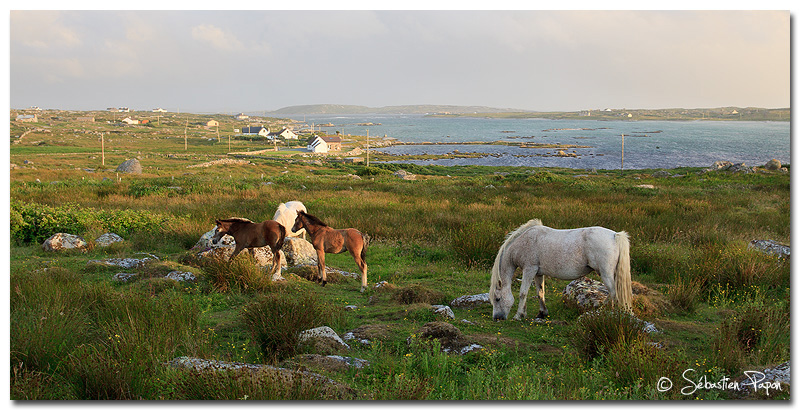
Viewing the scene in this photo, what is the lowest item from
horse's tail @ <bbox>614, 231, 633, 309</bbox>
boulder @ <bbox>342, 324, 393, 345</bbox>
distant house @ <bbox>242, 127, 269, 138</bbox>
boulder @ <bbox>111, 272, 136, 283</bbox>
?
boulder @ <bbox>111, 272, 136, 283</bbox>

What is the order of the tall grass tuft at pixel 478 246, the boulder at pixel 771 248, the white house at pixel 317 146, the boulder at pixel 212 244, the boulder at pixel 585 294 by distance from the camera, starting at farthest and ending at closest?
the white house at pixel 317 146 < the tall grass tuft at pixel 478 246 < the boulder at pixel 771 248 < the boulder at pixel 212 244 < the boulder at pixel 585 294

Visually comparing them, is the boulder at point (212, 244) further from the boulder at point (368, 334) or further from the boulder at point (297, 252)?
the boulder at point (368, 334)

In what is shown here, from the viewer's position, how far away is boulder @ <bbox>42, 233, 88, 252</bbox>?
40.8 ft

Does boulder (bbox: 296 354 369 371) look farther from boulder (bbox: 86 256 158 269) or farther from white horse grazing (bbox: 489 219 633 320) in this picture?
boulder (bbox: 86 256 158 269)

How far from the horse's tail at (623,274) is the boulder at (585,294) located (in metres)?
0.62

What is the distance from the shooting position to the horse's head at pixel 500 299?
7.45 m

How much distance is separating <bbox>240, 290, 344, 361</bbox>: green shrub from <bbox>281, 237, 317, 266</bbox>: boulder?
4.53 meters

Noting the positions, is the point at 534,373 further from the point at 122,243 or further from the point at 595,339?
the point at 122,243

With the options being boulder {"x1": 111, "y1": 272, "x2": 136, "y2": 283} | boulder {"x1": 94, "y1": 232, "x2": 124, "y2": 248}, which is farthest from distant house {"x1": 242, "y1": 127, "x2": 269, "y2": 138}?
boulder {"x1": 111, "y1": 272, "x2": 136, "y2": 283}

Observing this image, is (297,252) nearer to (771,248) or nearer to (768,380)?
(768,380)

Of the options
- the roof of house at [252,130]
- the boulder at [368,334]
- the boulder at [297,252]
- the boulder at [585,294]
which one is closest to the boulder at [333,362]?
the boulder at [368,334]

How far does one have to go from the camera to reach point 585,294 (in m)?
8.16

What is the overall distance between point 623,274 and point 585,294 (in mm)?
1243

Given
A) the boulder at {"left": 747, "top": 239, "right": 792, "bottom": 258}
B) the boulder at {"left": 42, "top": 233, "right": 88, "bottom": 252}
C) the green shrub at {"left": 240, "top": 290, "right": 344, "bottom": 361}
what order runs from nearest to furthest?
1. the green shrub at {"left": 240, "top": 290, "right": 344, "bottom": 361}
2. the boulder at {"left": 747, "top": 239, "right": 792, "bottom": 258}
3. the boulder at {"left": 42, "top": 233, "right": 88, "bottom": 252}
